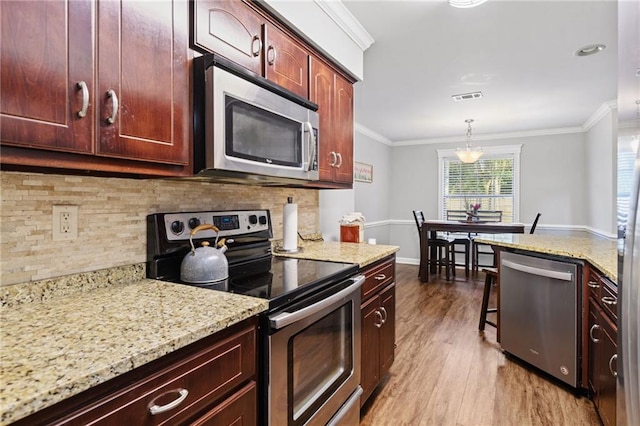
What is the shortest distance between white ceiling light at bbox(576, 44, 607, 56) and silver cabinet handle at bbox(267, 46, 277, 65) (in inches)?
97.3

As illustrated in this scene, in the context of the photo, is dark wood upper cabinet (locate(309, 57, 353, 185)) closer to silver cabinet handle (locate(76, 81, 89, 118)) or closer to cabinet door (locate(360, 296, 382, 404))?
cabinet door (locate(360, 296, 382, 404))

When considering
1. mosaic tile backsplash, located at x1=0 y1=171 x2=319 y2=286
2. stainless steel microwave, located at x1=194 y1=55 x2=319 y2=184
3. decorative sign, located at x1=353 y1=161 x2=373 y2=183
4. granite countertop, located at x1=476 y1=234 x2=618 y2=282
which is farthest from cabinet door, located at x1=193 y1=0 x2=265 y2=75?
decorative sign, located at x1=353 y1=161 x2=373 y2=183

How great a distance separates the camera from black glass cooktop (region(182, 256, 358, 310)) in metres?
1.28

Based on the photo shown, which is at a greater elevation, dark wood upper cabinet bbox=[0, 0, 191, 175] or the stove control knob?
dark wood upper cabinet bbox=[0, 0, 191, 175]

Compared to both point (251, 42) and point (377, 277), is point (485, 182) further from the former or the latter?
point (251, 42)

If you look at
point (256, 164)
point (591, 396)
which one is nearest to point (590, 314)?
point (591, 396)

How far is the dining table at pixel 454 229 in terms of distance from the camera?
15.4ft

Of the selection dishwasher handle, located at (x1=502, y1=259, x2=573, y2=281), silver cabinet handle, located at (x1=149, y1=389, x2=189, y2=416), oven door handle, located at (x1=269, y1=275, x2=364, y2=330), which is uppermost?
oven door handle, located at (x1=269, y1=275, x2=364, y2=330)

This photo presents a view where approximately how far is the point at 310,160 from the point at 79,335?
1.22 m

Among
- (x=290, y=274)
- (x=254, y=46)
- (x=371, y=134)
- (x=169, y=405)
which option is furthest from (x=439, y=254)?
(x=169, y=405)

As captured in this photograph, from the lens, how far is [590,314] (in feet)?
6.73

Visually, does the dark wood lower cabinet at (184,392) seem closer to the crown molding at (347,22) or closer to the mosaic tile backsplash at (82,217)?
the mosaic tile backsplash at (82,217)

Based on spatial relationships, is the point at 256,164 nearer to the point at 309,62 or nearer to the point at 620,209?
the point at 309,62

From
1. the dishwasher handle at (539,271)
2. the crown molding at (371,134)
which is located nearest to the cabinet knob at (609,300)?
the dishwasher handle at (539,271)
